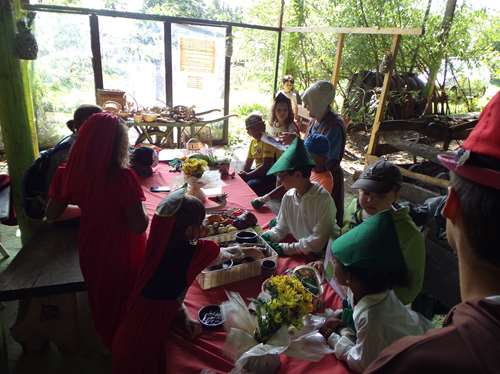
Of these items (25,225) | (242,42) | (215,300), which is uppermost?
(242,42)

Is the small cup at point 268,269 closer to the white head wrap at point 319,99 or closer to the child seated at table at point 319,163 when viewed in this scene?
the child seated at table at point 319,163

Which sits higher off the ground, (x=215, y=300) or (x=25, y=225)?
(x=215, y=300)

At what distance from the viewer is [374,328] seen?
1312 mm

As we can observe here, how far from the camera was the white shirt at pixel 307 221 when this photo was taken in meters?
2.12

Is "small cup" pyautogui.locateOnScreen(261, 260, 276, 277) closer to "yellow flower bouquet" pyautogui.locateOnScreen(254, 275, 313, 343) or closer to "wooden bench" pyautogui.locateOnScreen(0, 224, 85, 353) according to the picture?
"yellow flower bouquet" pyautogui.locateOnScreen(254, 275, 313, 343)

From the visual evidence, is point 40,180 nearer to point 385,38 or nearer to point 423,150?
point 423,150

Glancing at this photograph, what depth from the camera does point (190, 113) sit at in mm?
6598

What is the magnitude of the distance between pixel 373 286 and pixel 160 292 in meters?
0.93

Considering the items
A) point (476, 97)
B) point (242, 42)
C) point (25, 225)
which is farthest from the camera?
point (476, 97)

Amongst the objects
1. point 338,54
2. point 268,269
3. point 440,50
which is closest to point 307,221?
point 268,269

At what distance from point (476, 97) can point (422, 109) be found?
6.99 ft

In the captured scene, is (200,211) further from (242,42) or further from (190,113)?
(242,42)

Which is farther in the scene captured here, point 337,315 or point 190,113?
point 190,113

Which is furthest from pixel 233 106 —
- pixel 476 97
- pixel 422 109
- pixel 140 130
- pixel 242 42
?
pixel 476 97
